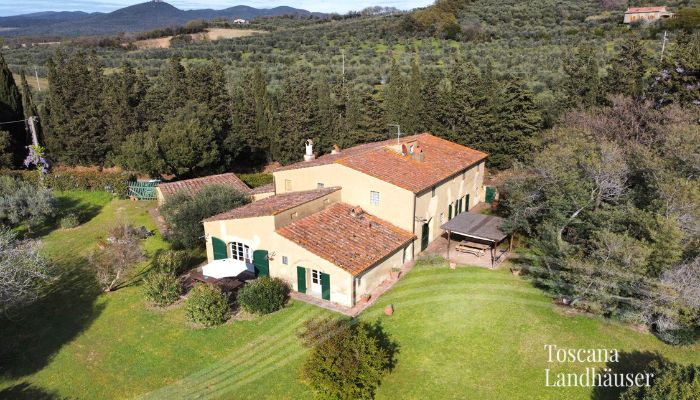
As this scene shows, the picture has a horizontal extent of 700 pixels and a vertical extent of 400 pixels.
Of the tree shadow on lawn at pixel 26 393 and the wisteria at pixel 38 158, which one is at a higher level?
the wisteria at pixel 38 158

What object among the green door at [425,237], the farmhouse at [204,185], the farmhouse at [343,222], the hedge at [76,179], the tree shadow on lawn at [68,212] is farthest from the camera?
the hedge at [76,179]

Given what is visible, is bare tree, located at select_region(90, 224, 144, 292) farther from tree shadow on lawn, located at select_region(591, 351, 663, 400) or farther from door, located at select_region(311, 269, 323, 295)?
tree shadow on lawn, located at select_region(591, 351, 663, 400)

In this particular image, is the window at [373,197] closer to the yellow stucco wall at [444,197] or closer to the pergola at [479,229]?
the yellow stucco wall at [444,197]

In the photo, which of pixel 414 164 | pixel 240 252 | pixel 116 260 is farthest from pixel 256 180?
pixel 116 260

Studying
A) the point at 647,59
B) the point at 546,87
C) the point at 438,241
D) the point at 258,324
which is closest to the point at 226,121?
the point at 438,241

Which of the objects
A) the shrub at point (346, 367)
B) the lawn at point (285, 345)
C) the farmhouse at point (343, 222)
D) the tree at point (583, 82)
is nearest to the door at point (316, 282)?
the farmhouse at point (343, 222)

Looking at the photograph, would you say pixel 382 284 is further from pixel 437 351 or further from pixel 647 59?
pixel 647 59
